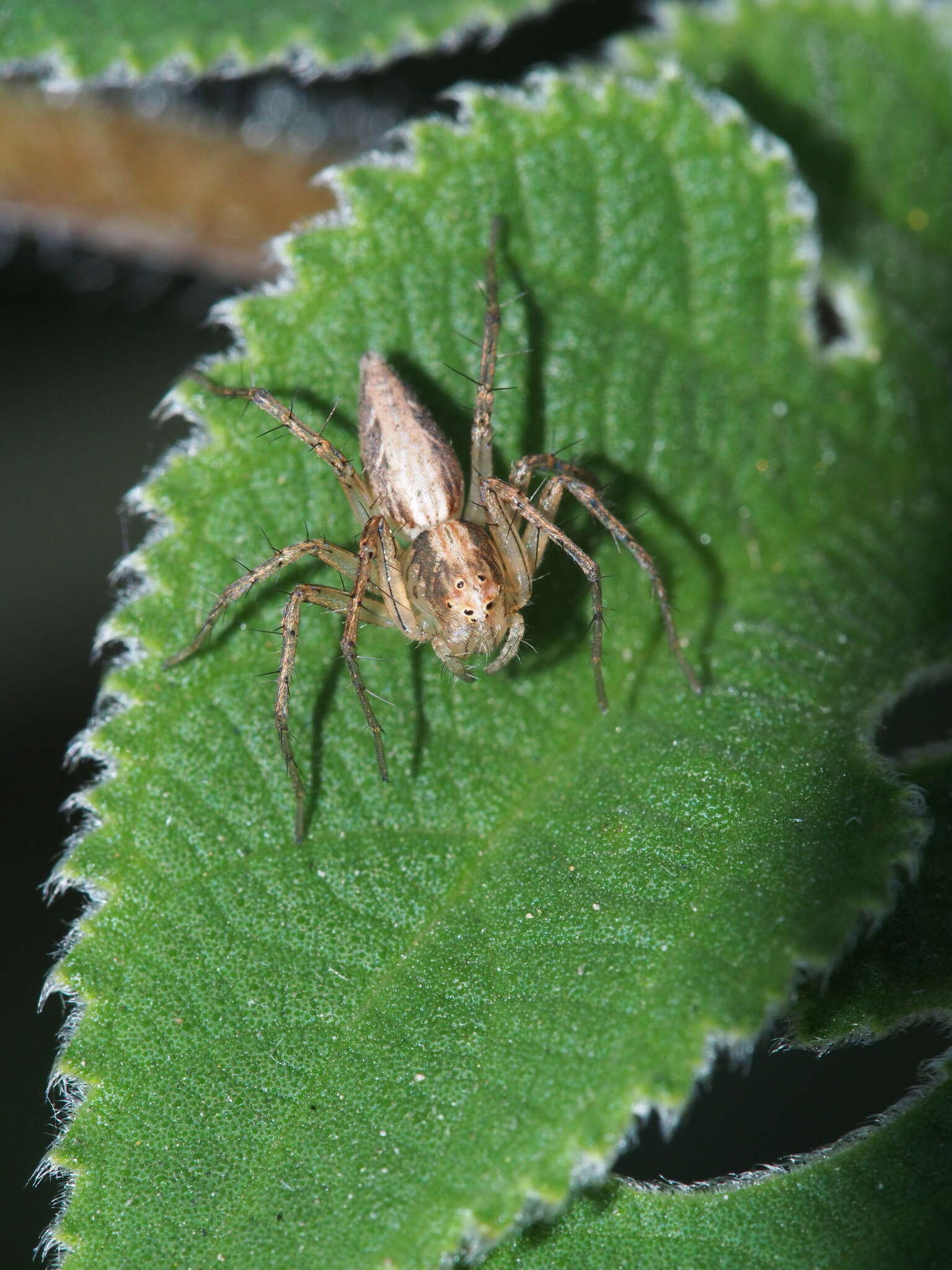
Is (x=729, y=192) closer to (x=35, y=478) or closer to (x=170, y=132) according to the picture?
(x=170, y=132)

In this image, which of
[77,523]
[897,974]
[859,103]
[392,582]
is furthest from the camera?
[77,523]

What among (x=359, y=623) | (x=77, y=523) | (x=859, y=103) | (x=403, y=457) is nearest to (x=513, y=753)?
(x=359, y=623)

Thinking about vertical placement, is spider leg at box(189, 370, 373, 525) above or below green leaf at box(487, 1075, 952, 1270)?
above

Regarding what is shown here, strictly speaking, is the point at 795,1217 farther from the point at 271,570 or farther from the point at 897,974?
the point at 271,570

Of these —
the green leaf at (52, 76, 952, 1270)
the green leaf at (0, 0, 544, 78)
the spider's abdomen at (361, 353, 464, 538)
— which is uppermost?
the green leaf at (0, 0, 544, 78)

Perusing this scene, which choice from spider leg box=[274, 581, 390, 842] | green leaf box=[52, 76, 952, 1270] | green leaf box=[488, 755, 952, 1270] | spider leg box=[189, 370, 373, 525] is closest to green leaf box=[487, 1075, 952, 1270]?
green leaf box=[488, 755, 952, 1270]

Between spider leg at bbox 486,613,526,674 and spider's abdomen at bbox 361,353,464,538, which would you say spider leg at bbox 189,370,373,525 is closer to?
spider's abdomen at bbox 361,353,464,538
